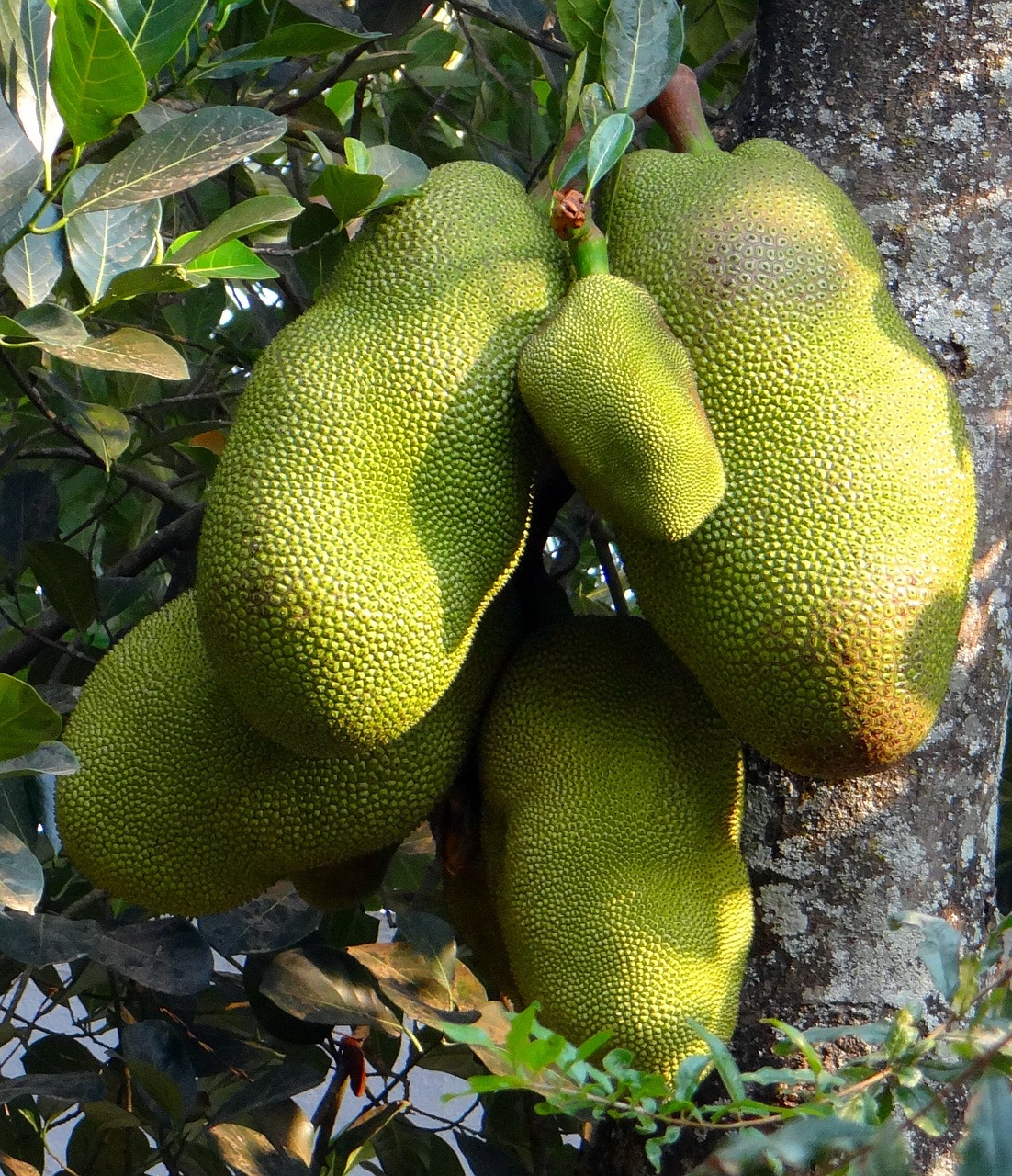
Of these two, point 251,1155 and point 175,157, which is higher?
point 175,157

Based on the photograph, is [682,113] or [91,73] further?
[682,113]

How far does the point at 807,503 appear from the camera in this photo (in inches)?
34.3

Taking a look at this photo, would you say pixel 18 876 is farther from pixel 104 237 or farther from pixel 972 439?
pixel 972 439

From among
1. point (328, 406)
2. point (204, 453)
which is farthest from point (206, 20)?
point (328, 406)

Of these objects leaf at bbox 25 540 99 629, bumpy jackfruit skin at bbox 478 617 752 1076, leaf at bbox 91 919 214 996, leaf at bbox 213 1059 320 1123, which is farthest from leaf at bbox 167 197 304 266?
leaf at bbox 213 1059 320 1123

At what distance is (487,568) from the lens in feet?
3.14

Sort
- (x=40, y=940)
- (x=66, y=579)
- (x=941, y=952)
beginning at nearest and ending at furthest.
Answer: (x=941, y=952) → (x=40, y=940) → (x=66, y=579)

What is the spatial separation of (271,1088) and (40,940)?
32 cm

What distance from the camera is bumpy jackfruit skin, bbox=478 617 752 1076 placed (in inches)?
36.9

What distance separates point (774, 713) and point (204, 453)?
85cm

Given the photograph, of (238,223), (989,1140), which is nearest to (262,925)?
(238,223)

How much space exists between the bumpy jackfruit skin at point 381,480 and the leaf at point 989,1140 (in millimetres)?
563

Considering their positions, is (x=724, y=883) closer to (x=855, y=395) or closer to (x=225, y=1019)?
(x=855, y=395)

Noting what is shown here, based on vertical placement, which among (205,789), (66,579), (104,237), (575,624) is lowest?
(66,579)
